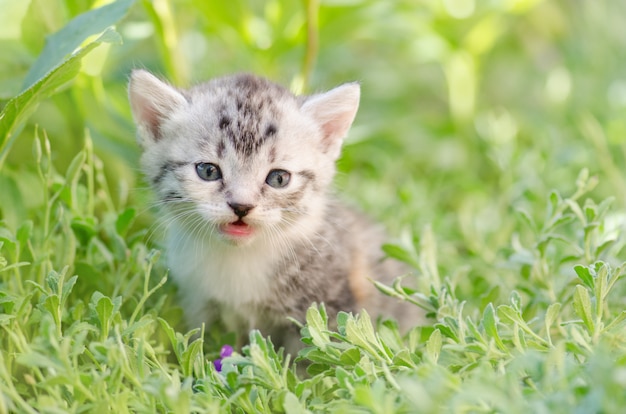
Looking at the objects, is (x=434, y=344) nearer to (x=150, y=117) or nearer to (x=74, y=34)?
(x=150, y=117)

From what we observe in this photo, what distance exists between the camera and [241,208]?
165 cm

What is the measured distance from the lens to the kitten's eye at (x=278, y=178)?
1.75 meters

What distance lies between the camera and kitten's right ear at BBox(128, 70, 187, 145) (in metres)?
1.82

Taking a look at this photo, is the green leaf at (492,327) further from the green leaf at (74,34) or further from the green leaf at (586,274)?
the green leaf at (74,34)

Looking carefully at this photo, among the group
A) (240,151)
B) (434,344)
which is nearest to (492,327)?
(434,344)

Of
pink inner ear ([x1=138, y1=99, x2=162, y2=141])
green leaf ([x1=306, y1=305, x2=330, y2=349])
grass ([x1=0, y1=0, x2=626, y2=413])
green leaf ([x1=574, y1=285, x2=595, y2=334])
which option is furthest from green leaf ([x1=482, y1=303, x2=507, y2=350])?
pink inner ear ([x1=138, y1=99, x2=162, y2=141])

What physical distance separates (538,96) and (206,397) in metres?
2.66

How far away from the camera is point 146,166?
189 centimetres

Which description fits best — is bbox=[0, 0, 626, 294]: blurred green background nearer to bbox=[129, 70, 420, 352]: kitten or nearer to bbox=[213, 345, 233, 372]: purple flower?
bbox=[129, 70, 420, 352]: kitten

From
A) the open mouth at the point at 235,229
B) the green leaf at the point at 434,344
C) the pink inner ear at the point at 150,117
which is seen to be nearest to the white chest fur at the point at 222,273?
the open mouth at the point at 235,229

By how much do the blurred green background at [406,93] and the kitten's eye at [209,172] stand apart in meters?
0.40

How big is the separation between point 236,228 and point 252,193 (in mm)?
97

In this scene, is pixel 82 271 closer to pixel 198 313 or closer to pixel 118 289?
pixel 118 289

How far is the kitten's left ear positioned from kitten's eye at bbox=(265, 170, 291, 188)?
0.21 m
